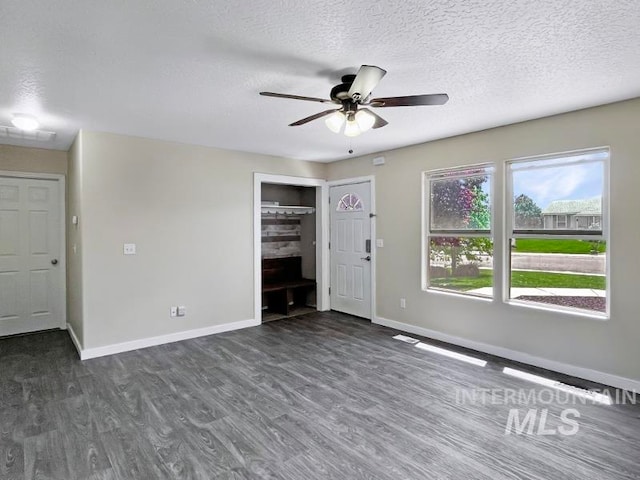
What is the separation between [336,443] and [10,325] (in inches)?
186

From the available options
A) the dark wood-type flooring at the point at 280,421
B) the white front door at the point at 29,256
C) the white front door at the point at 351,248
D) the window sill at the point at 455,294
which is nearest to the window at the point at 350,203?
the white front door at the point at 351,248

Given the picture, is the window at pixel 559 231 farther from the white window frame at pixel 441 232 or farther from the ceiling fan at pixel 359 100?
the ceiling fan at pixel 359 100

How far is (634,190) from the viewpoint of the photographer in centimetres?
298

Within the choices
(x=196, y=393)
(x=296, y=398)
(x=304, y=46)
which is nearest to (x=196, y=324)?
(x=196, y=393)

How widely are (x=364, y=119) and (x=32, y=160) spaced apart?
→ 14.8ft

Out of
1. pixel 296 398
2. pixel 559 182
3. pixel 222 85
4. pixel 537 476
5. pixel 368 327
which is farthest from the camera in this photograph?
pixel 368 327

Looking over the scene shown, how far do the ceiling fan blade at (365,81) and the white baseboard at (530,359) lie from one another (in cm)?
299

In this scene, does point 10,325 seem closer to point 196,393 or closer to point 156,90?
point 196,393

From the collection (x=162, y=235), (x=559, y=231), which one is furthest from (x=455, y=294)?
(x=162, y=235)

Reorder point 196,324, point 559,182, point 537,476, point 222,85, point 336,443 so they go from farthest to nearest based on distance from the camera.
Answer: point 196,324 < point 559,182 < point 222,85 < point 336,443 < point 537,476

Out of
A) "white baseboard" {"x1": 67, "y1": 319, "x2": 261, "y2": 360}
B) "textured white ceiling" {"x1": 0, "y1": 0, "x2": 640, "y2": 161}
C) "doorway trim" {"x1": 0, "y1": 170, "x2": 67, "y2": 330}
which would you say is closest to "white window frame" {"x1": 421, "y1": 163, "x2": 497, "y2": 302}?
"textured white ceiling" {"x1": 0, "y1": 0, "x2": 640, "y2": 161}

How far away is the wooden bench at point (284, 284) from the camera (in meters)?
5.71

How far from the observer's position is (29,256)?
4.74 m

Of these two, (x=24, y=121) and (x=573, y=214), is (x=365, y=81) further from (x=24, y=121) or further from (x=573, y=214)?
(x=24, y=121)
